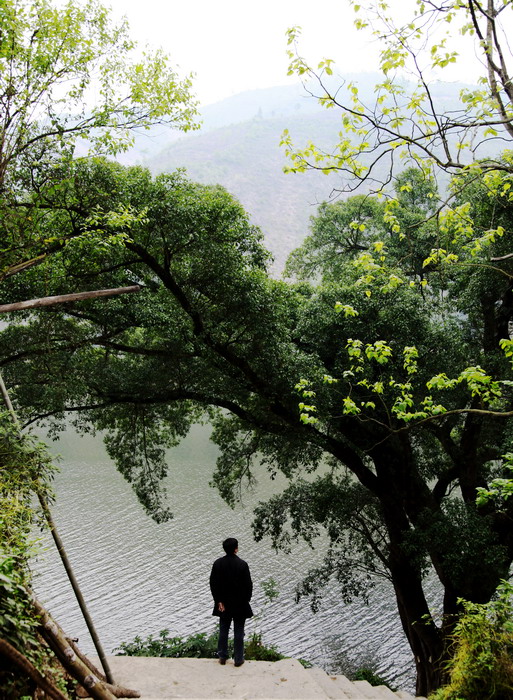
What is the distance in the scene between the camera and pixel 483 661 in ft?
11.0

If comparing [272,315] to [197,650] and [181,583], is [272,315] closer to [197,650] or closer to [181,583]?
[197,650]

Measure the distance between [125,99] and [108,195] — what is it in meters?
1.20

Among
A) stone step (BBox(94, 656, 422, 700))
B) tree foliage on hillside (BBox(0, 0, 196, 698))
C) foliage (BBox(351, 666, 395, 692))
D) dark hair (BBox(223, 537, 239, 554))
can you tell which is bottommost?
foliage (BBox(351, 666, 395, 692))

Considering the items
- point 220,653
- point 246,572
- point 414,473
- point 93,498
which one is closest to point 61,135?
point 246,572

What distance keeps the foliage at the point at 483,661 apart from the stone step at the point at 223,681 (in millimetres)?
1307

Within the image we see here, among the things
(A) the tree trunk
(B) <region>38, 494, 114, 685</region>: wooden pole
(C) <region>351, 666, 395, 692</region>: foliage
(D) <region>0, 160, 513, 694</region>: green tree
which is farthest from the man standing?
(C) <region>351, 666, 395, 692</region>: foliage

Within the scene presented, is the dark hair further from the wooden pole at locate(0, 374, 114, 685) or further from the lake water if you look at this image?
the lake water

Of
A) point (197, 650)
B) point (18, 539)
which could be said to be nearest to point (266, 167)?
point (197, 650)

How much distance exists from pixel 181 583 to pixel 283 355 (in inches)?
317

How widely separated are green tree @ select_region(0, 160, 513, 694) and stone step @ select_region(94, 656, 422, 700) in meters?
2.53

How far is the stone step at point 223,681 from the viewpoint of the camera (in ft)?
13.8

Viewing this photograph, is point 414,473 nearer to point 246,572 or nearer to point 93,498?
point 246,572

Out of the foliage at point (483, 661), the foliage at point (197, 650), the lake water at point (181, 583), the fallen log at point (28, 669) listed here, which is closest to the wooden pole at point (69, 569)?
the fallen log at point (28, 669)

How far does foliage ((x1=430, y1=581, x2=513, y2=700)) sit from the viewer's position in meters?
3.30
